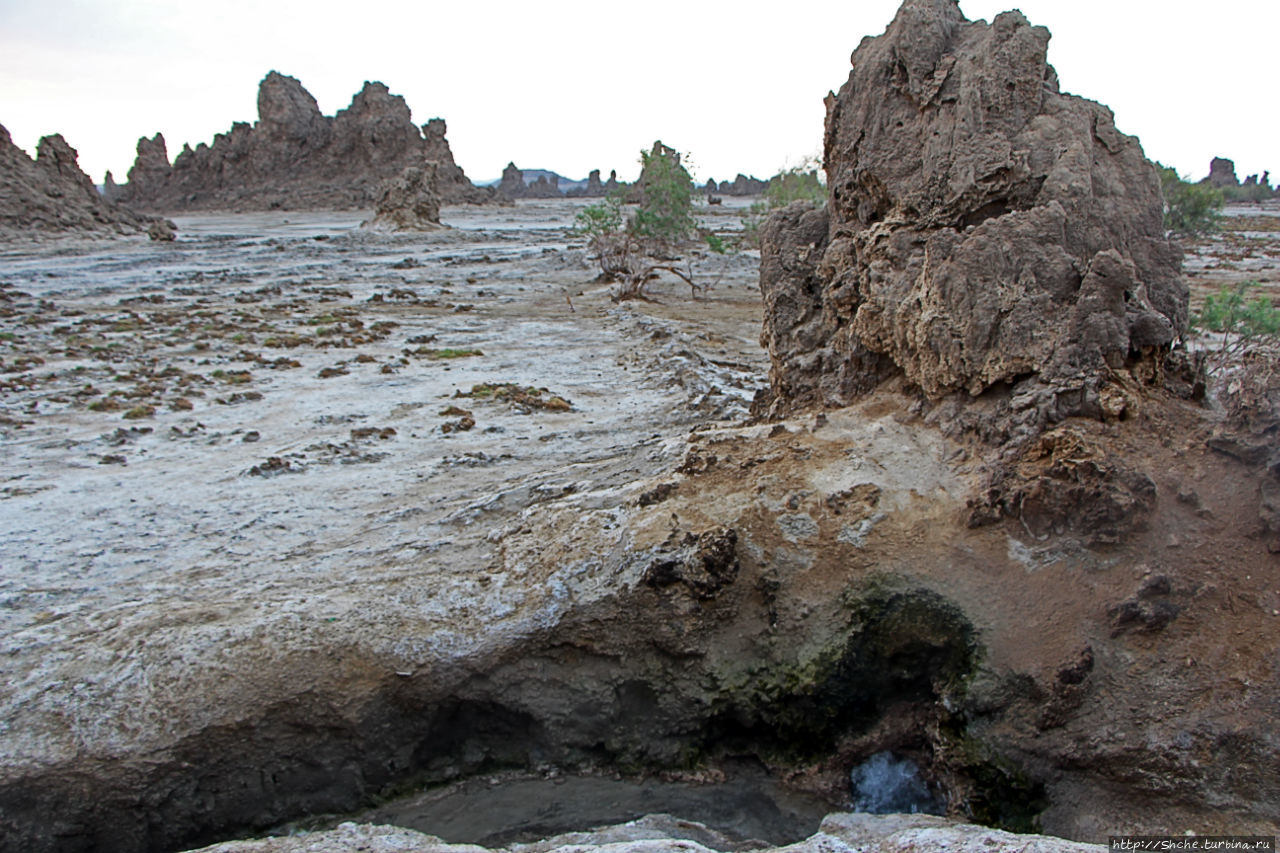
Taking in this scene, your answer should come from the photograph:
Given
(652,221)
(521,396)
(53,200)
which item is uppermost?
(53,200)

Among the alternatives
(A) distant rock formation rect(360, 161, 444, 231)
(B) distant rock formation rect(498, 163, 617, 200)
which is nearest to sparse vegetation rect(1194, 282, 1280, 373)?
(A) distant rock formation rect(360, 161, 444, 231)

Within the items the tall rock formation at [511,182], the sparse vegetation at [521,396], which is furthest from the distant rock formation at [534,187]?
the sparse vegetation at [521,396]

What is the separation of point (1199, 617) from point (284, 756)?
3.46m

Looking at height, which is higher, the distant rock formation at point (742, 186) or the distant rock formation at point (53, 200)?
the distant rock formation at point (742, 186)

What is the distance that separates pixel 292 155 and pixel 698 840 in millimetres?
57870

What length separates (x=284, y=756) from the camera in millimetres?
3771

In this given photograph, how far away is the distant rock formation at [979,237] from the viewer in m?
4.41

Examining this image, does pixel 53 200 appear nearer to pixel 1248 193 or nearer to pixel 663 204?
pixel 663 204

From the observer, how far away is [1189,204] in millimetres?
21047

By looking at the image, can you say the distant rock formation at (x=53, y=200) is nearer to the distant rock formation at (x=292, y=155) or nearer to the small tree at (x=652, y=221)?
the small tree at (x=652, y=221)

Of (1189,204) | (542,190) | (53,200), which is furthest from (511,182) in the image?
(1189,204)

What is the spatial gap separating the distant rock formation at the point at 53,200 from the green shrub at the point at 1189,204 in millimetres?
25839

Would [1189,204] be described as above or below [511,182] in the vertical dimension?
below

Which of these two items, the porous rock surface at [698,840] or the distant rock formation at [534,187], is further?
the distant rock formation at [534,187]
